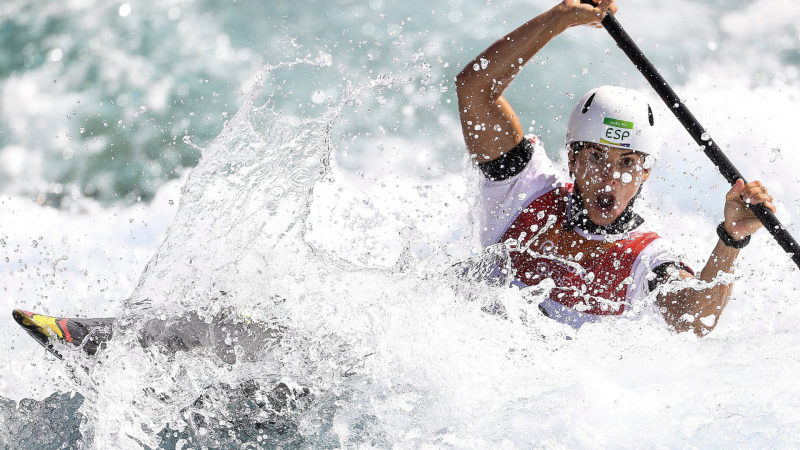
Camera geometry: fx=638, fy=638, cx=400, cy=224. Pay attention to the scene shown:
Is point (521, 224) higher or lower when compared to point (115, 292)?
lower

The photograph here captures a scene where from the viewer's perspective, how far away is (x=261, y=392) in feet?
9.42

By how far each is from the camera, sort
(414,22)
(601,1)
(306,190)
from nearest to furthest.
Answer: (601,1), (306,190), (414,22)

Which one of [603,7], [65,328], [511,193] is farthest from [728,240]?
[65,328]

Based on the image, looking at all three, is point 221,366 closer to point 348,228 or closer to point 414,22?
point 348,228

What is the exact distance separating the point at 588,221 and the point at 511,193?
43cm

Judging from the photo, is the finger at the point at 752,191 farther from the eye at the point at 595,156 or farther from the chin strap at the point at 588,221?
the eye at the point at 595,156

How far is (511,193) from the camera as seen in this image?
3412 millimetres

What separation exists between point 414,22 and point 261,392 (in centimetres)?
693

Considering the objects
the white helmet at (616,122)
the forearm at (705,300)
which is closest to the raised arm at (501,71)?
the white helmet at (616,122)

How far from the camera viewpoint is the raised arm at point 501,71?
3.06 meters

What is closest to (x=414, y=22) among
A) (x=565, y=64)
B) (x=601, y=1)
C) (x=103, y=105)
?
(x=565, y=64)

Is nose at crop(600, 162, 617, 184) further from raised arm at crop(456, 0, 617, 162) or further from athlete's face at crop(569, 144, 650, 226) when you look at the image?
raised arm at crop(456, 0, 617, 162)

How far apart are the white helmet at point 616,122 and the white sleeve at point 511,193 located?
0.23 m

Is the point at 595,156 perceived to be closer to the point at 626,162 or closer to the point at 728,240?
the point at 626,162
